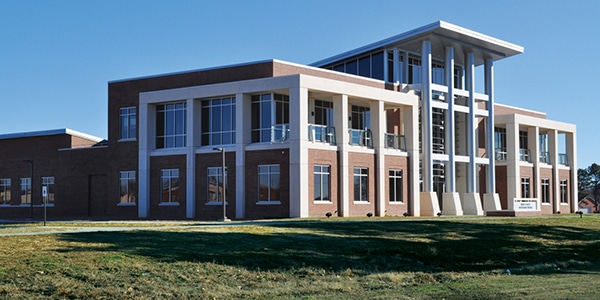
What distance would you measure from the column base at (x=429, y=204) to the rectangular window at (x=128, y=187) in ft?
62.8

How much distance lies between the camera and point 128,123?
4997 cm

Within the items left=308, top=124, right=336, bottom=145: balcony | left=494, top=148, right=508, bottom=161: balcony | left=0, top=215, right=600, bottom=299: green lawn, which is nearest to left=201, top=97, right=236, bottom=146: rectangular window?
left=308, top=124, right=336, bottom=145: balcony

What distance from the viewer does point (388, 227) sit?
32250mm

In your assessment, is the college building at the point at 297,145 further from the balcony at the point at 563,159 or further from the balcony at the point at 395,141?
the balcony at the point at 563,159

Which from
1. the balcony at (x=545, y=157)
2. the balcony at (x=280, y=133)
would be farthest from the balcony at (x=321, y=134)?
the balcony at (x=545, y=157)

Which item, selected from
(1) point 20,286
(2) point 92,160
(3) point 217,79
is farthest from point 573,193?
(1) point 20,286

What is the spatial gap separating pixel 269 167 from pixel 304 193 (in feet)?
9.15

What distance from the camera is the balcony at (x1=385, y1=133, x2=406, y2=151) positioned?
1940 inches

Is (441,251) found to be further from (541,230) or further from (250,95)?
(250,95)

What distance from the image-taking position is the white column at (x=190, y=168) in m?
45.6

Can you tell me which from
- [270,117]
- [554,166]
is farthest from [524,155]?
[270,117]

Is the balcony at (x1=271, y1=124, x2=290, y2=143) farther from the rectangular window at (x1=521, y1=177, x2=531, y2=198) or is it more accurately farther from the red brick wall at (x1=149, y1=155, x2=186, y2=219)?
the rectangular window at (x1=521, y1=177, x2=531, y2=198)

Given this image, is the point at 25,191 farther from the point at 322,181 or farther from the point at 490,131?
the point at 490,131

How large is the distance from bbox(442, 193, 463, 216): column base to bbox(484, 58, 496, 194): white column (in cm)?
543
